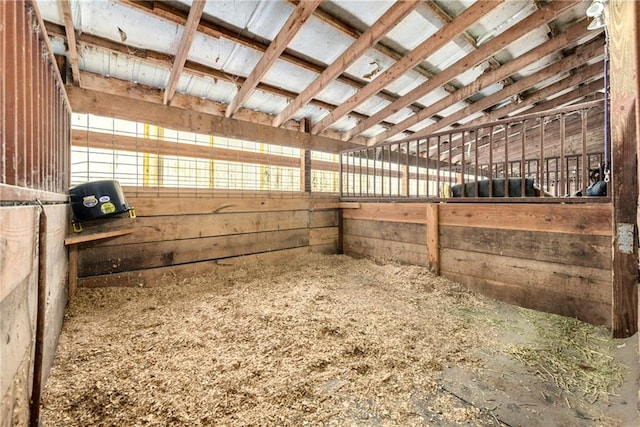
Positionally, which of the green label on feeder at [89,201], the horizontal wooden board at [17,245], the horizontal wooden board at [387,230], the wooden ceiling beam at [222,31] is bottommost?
the horizontal wooden board at [387,230]

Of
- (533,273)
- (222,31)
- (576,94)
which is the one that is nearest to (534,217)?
(533,273)

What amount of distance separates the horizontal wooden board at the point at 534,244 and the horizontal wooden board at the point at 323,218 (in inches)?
58.9

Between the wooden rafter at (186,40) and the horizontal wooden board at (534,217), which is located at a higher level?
the wooden rafter at (186,40)

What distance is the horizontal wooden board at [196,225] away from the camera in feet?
7.25

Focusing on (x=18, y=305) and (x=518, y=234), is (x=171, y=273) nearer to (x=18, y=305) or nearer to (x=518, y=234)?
(x=18, y=305)

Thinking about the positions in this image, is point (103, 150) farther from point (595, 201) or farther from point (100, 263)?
point (595, 201)

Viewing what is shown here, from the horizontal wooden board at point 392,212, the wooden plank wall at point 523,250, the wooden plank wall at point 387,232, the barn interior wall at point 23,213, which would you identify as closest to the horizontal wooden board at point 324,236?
the wooden plank wall at point 387,232

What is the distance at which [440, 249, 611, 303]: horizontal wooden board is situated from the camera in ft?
5.66

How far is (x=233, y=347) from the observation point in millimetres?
1405

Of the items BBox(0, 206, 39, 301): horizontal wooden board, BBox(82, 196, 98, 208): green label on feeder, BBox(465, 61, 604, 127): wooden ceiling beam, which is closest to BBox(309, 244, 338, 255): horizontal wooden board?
BBox(82, 196, 98, 208): green label on feeder

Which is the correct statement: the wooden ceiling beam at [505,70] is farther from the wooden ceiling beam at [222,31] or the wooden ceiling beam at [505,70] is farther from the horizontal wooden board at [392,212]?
the horizontal wooden board at [392,212]

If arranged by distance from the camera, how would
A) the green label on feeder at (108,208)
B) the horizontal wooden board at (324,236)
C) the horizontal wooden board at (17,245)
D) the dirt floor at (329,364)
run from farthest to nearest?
1. the horizontal wooden board at (324,236)
2. the green label on feeder at (108,208)
3. the dirt floor at (329,364)
4. the horizontal wooden board at (17,245)

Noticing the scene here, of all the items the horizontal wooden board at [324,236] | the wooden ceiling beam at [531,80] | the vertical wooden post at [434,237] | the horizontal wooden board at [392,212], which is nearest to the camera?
the vertical wooden post at [434,237]

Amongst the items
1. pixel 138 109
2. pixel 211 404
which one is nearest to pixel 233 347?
pixel 211 404
